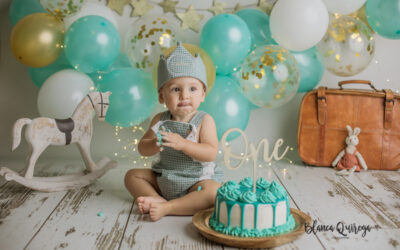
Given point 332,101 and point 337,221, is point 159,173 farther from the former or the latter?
point 332,101

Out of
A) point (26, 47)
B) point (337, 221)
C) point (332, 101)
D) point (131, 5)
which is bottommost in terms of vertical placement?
point (337, 221)

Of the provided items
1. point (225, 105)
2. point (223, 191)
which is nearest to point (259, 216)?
point (223, 191)

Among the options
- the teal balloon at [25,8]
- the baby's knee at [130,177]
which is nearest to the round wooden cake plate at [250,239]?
the baby's knee at [130,177]

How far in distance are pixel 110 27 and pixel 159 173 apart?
87cm

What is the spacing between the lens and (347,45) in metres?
2.51

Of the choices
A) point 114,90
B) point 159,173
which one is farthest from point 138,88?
point 159,173

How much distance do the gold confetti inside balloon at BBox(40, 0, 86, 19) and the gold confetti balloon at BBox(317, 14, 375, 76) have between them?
1.39 metres

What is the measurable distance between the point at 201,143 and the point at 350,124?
1207 millimetres

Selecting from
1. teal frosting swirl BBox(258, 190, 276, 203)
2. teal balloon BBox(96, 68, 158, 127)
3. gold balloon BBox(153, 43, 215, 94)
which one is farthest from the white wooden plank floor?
gold balloon BBox(153, 43, 215, 94)

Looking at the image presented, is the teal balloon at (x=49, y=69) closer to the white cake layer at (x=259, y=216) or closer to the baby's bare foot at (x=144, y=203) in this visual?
the baby's bare foot at (x=144, y=203)

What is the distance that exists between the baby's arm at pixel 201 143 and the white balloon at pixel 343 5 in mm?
1092

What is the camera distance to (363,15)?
271 cm

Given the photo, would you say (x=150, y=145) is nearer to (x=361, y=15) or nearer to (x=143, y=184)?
(x=143, y=184)

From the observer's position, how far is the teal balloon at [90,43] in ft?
7.63
